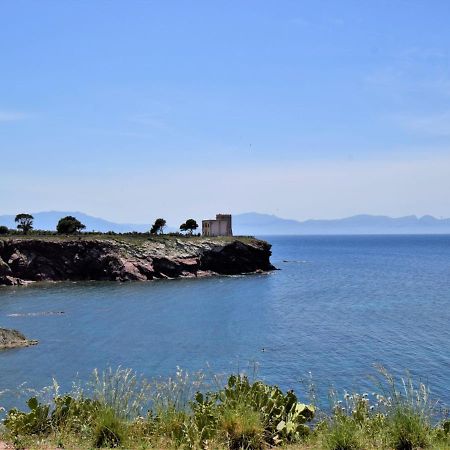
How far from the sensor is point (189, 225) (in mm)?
148625

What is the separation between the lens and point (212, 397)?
49.0 ft

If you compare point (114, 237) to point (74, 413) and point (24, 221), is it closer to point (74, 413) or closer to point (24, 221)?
point (24, 221)

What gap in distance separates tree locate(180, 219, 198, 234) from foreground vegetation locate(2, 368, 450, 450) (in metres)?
134

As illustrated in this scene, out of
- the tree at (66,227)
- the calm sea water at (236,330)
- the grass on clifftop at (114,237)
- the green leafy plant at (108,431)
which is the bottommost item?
the calm sea water at (236,330)

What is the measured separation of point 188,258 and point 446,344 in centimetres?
7622

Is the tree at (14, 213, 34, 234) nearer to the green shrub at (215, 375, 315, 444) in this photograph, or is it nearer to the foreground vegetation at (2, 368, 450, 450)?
the foreground vegetation at (2, 368, 450, 450)

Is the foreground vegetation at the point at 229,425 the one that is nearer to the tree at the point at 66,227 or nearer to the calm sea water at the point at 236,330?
the calm sea water at the point at 236,330

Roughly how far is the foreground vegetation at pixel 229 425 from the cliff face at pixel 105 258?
95.7m

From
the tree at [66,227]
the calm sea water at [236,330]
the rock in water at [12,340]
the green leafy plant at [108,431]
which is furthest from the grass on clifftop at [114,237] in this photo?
the green leafy plant at [108,431]

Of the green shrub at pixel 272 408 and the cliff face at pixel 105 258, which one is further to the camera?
the cliff face at pixel 105 258

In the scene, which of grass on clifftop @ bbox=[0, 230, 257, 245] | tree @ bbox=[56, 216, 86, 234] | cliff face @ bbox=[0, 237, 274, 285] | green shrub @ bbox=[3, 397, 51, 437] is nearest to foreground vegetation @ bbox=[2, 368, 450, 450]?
green shrub @ bbox=[3, 397, 51, 437]

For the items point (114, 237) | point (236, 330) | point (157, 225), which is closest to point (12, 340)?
point (236, 330)

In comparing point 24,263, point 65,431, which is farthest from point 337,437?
point 24,263

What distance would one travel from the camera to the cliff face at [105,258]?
108 metres
